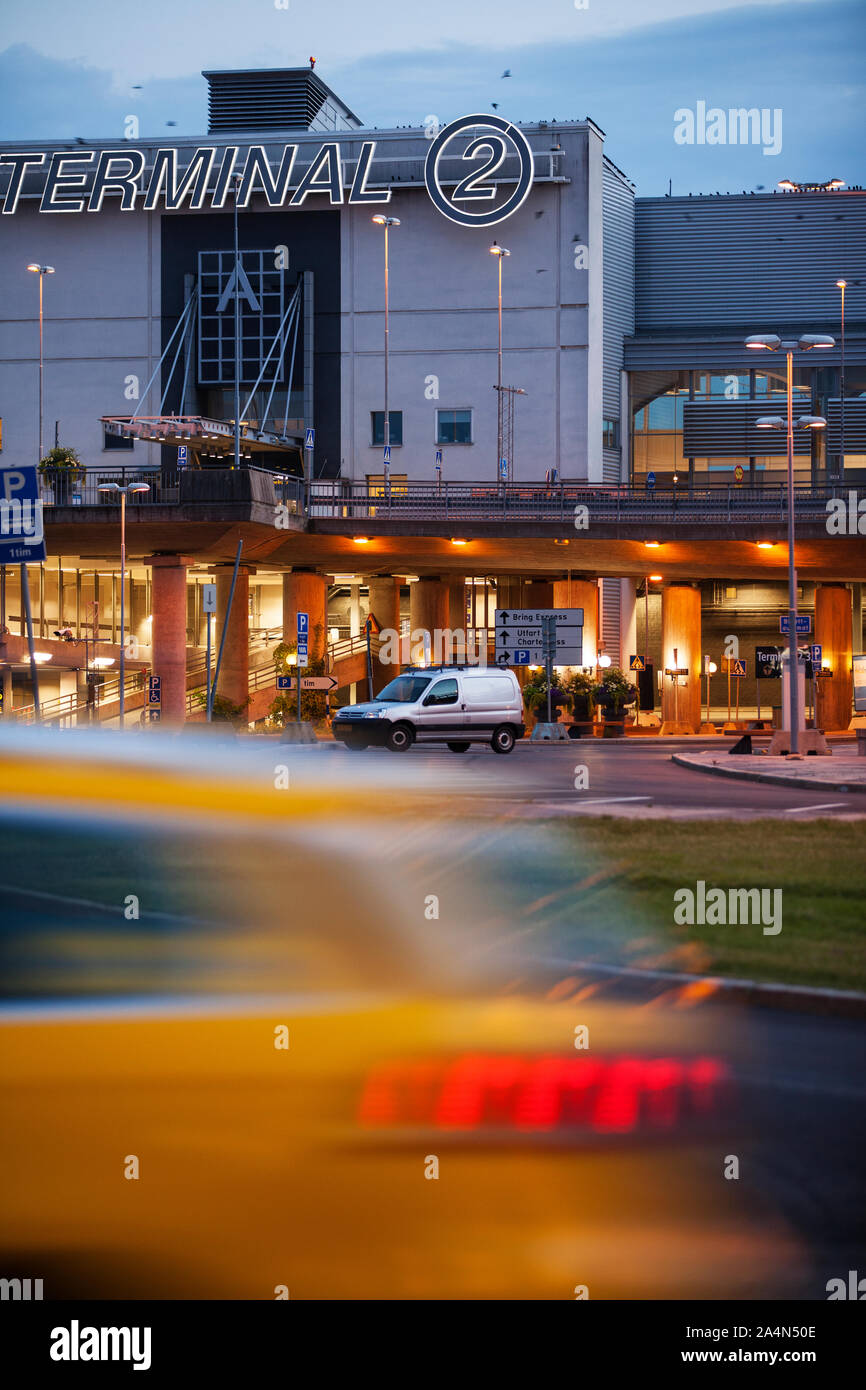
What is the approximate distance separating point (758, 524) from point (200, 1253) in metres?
56.2

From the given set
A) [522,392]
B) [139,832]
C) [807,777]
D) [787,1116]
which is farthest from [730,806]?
[522,392]

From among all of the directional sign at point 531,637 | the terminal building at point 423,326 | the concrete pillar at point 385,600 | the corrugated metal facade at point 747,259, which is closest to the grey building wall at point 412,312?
the terminal building at point 423,326

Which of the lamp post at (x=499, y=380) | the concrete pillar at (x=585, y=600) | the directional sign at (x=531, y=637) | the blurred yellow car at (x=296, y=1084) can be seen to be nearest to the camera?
the blurred yellow car at (x=296, y=1084)

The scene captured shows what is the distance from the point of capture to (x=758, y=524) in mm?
59594

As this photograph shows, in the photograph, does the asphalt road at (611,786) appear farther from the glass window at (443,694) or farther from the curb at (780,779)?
the glass window at (443,694)

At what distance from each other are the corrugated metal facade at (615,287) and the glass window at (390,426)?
9.23 m

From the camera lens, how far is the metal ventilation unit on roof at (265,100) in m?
82.2

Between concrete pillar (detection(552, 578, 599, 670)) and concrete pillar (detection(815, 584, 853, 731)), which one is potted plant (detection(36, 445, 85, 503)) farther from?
concrete pillar (detection(815, 584, 853, 731))

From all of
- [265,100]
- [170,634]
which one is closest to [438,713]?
[170,634]

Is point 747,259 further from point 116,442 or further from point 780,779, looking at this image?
point 780,779

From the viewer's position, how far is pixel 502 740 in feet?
132

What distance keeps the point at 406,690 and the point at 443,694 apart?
0.97 m

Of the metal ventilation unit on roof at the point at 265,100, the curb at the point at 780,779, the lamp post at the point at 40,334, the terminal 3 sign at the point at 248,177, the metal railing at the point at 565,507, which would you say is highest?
the metal ventilation unit on roof at the point at 265,100

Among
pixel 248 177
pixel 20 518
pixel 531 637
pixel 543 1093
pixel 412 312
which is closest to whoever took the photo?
pixel 543 1093
